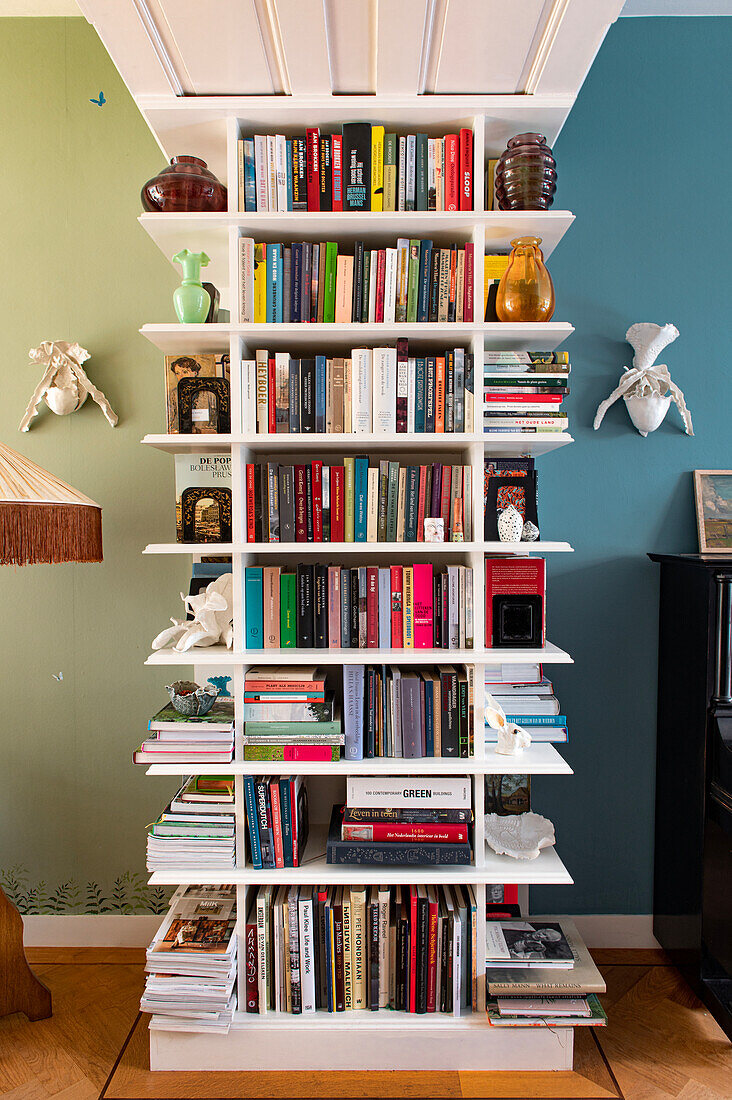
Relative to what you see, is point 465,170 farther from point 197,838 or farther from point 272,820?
point 197,838

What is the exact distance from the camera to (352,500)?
6.12 feet

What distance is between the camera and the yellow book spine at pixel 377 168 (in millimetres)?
1827

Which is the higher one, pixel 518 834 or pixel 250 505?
pixel 250 505

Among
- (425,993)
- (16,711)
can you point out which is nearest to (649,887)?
(425,993)

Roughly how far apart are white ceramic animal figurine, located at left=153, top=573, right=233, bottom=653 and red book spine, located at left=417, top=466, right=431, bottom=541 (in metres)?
0.51

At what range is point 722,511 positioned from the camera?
2.27m

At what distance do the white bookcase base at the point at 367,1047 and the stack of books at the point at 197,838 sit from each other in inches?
16.4

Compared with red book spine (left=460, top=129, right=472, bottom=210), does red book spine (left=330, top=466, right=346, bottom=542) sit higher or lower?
lower

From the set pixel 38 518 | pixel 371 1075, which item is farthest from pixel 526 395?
pixel 371 1075

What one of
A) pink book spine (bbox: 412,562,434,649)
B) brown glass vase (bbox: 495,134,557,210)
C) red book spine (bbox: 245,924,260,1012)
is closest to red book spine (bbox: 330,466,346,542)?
pink book spine (bbox: 412,562,434,649)

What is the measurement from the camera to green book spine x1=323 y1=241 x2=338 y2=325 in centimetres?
186

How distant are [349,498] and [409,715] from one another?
1.90 ft

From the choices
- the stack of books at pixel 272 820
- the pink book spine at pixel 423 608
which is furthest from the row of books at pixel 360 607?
the stack of books at pixel 272 820

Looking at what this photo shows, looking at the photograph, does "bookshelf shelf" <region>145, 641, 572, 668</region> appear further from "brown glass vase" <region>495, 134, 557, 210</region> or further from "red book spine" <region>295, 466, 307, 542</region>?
"brown glass vase" <region>495, 134, 557, 210</region>
